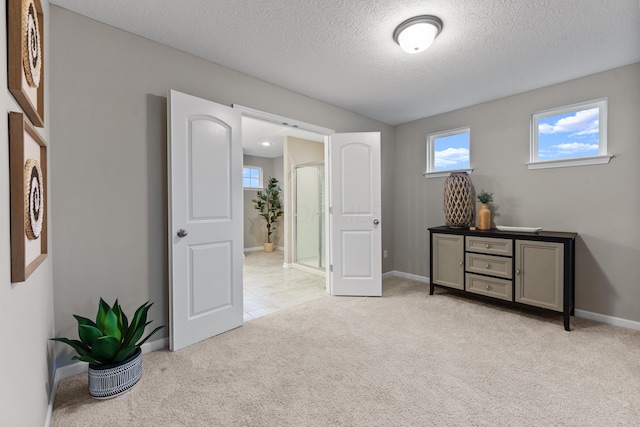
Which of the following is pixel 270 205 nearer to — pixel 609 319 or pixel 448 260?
pixel 448 260

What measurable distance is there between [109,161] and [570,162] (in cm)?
409

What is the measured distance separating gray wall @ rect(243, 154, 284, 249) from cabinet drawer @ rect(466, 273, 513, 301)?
467 centimetres

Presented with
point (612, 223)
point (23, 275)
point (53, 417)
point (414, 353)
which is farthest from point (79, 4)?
point (612, 223)

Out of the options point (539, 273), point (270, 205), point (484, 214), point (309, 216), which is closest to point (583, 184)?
point (484, 214)

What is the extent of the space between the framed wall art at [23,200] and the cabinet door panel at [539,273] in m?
3.48

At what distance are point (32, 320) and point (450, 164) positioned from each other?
13.6 ft

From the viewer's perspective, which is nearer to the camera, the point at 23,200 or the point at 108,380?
the point at 23,200

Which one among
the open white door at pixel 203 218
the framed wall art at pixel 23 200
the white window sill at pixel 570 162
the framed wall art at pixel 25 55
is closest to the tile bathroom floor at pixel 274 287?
the open white door at pixel 203 218

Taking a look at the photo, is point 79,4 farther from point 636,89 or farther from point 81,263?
point 636,89

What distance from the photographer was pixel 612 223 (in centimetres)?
262

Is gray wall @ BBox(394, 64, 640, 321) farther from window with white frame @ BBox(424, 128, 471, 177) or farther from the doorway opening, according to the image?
the doorway opening

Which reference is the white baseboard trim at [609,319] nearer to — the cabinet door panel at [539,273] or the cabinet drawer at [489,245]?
the cabinet door panel at [539,273]

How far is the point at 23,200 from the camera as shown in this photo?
36.9 inches

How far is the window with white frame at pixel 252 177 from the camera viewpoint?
687cm
